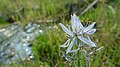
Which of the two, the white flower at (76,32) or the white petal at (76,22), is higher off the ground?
the white petal at (76,22)

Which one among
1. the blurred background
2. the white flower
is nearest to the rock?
the blurred background

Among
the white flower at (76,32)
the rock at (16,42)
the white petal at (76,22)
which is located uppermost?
the white petal at (76,22)

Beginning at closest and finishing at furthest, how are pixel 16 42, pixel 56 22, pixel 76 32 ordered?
pixel 76 32
pixel 16 42
pixel 56 22

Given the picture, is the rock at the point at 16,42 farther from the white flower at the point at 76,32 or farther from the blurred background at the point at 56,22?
the white flower at the point at 76,32

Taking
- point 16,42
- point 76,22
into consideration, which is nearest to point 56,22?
point 16,42

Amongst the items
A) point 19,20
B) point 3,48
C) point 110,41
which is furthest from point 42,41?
point 19,20

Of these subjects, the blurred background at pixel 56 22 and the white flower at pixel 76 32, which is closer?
the white flower at pixel 76 32

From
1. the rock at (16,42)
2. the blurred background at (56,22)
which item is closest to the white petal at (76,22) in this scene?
the blurred background at (56,22)

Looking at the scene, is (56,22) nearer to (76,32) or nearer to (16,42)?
(16,42)

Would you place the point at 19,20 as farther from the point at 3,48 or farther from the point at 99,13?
the point at 99,13
